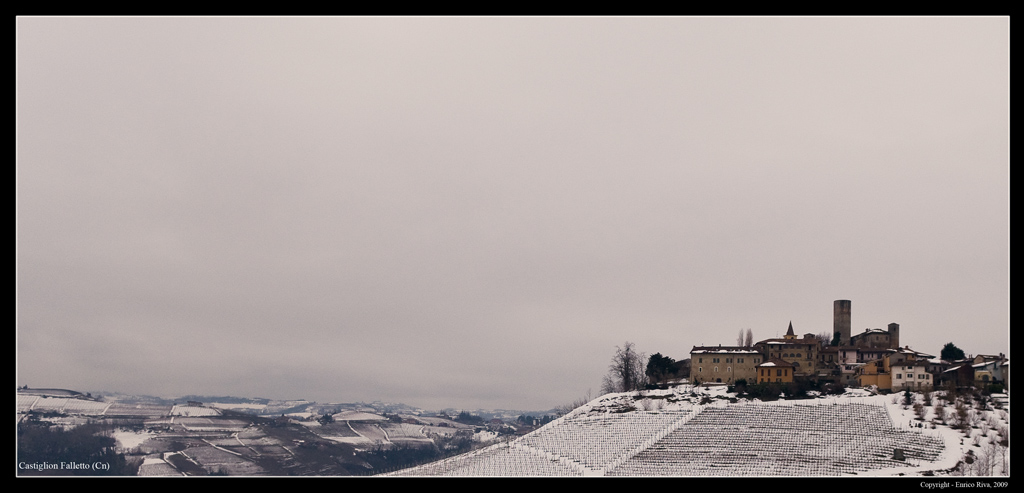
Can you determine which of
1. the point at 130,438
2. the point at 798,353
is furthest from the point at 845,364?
the point at 130,438

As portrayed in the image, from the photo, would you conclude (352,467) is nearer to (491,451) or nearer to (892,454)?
(491,451)

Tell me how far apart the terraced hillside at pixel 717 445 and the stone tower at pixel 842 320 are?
31.4m

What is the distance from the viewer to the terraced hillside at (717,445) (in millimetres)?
58281

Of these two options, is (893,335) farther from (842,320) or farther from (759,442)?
(759,442)

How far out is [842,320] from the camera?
107 meters

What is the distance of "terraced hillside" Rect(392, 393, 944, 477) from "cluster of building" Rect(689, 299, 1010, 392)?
476 inches

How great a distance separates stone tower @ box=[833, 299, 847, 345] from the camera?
4188 inches

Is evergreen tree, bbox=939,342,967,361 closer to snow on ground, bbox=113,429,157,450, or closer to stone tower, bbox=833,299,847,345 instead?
stone tower, bbox=833,299,847,345

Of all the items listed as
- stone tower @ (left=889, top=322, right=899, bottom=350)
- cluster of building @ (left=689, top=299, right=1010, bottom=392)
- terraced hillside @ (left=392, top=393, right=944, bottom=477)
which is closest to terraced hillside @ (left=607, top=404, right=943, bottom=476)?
terraced hillside @ (left=392, top=393, right=944, bottom=477)

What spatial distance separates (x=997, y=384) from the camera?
258ft

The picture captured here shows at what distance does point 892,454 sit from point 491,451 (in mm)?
34417

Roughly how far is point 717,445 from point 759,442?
11.3ft

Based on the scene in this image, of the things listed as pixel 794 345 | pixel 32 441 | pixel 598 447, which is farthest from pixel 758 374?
pixel 32 441
